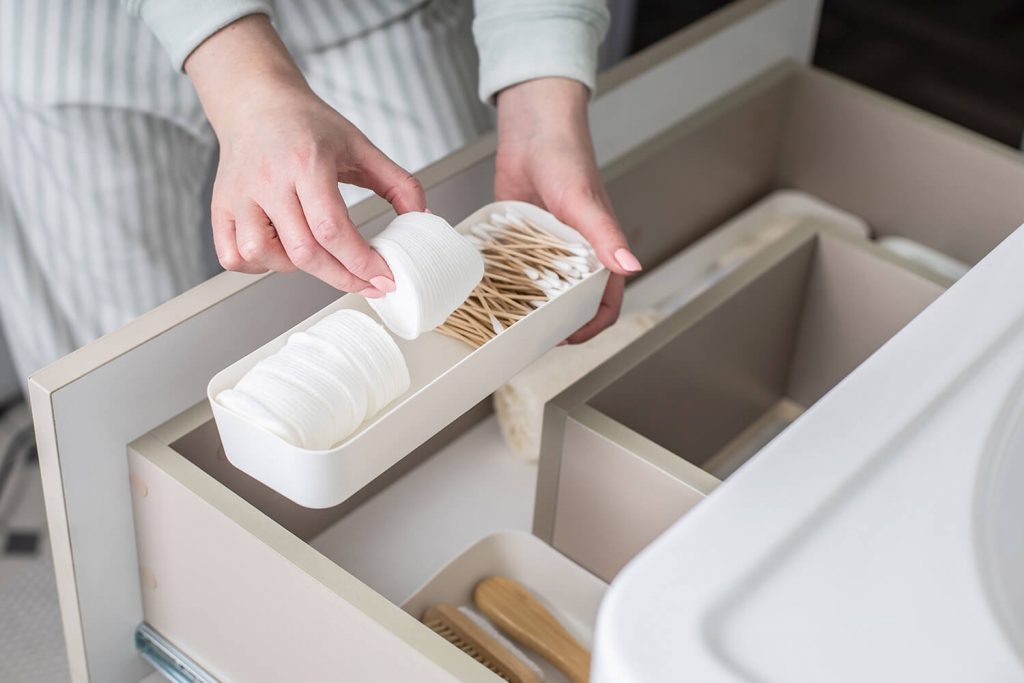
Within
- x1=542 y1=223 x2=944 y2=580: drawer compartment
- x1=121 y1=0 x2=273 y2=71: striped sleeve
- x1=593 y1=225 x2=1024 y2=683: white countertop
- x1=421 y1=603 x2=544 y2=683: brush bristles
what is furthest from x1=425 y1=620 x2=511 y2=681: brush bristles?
x1=121 y1=0 x2=273 y2=71: striped sleeve

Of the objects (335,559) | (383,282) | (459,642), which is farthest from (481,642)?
(383,282)

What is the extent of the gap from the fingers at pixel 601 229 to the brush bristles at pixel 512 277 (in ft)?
0.04

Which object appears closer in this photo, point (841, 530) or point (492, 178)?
point (841, 530)

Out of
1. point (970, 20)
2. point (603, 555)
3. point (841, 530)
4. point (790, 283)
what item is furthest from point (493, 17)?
point (970, 20)

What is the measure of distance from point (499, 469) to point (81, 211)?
50 cm

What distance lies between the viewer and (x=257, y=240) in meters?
0.77

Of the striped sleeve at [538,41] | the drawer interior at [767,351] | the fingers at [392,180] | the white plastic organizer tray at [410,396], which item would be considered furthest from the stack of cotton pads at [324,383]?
the striped sleeve at [538,41]

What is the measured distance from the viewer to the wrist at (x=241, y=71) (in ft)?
2.73

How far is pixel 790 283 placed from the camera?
108cm

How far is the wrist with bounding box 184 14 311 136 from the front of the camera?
32.8 inches

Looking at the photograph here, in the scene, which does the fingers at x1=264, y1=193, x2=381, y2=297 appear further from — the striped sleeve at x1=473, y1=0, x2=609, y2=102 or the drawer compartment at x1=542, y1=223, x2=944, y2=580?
the striped sleeve at x1=473, y1=0, x2=609, y2=102

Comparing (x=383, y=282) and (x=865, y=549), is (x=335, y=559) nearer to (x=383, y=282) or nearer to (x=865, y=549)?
(x=383, y=282)

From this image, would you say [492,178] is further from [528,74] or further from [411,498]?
[411,498]

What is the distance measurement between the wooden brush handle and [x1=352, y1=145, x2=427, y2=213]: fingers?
0.30 m
